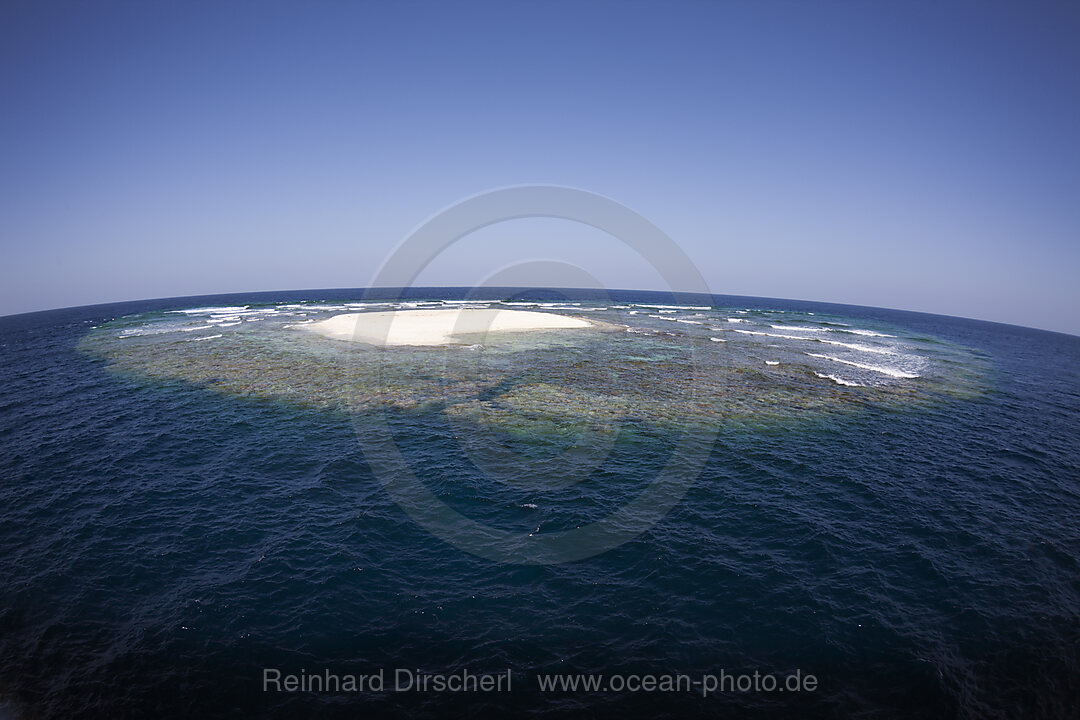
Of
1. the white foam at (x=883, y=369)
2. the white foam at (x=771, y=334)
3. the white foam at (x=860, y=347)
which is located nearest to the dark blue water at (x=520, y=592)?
the white foam at (x=883, y=369)

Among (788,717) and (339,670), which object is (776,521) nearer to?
(788,717)

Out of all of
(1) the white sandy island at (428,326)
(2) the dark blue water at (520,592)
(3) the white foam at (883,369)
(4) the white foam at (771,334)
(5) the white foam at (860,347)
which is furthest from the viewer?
(4) the white foam at (771,334)

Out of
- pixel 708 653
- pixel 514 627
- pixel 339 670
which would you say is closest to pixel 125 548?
pixel 339 670

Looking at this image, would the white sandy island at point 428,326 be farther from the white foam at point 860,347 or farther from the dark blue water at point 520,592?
the white foam at point 860,347

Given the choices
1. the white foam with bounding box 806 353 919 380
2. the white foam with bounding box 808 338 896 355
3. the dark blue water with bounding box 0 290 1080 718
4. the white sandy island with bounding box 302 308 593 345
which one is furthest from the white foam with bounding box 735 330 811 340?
the dark blue water with bounding box 0 290 1080 718

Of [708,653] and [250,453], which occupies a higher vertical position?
[250,453]

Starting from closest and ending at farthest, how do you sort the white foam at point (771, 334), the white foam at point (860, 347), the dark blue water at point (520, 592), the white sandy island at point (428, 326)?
the dark blue water at point (520, 592), the white sandy island at point (428, 326), the white foam at point (860, 347), the white foam at point (771, 334)
